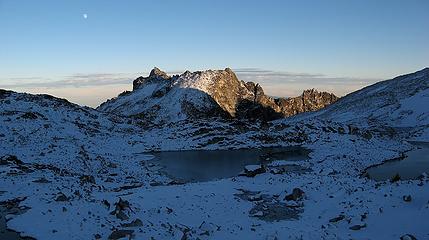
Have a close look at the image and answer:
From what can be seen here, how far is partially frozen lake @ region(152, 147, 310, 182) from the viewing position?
4930 cm

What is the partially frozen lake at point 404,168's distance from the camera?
44750 mm

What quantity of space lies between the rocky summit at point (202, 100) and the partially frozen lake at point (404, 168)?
78427mm

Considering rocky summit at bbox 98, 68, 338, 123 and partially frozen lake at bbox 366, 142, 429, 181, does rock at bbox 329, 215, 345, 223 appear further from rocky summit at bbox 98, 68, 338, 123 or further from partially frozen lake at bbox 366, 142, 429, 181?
rocky summit at bbox 98, 68, 338, 123

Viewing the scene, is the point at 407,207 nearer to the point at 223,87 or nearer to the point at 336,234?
the point at 336,234

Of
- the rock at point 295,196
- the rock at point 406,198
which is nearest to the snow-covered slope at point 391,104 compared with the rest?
the rock at point 295,196

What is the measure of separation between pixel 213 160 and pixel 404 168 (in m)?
26.6

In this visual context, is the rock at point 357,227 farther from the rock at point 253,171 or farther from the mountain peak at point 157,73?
the mountain peak at point 157,73

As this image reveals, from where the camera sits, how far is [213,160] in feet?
213

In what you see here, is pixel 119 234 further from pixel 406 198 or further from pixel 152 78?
pixel 152 78

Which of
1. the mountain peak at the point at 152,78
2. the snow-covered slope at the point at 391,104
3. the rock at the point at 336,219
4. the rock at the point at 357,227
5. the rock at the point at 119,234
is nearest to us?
the rock at the point at 119,234

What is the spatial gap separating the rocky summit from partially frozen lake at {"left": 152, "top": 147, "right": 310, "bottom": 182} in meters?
57.5

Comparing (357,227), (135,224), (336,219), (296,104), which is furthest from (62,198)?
(296,104)

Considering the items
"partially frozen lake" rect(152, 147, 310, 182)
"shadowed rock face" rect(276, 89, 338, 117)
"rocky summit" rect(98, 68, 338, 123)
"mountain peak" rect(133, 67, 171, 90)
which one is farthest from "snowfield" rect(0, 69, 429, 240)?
"mountain peak" rect(133, 67, 171, 90)

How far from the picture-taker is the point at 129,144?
79.1m
